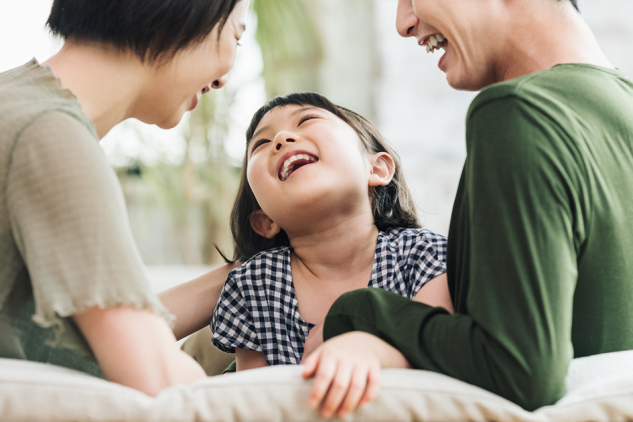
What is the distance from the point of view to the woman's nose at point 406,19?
1215 mm

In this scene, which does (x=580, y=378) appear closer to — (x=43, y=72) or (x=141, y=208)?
(x=43, y=72)

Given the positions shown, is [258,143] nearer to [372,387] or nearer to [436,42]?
[436,42]

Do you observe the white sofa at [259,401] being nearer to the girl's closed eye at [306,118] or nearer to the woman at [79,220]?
the woman at [79,220]

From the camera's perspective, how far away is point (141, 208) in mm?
3896

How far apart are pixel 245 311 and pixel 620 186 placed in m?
0.79

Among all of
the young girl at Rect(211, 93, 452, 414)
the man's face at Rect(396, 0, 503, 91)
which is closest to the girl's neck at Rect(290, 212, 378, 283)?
the young girl at Rect(211, 93, 452, 414)

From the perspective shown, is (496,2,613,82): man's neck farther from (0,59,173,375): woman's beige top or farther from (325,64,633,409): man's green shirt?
(0,59,173,375): woman's beige top

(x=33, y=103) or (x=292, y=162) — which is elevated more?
(x=33, y=103)

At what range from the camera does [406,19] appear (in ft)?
4.01

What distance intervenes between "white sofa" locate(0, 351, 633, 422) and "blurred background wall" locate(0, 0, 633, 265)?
2.45 meters

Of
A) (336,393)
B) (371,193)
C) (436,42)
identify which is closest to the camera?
(336,393)

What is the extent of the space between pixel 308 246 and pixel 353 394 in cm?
70

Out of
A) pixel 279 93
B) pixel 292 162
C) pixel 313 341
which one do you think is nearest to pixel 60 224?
pixel 313 341

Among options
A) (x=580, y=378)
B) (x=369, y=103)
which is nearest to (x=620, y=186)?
(x=580, y=378)
